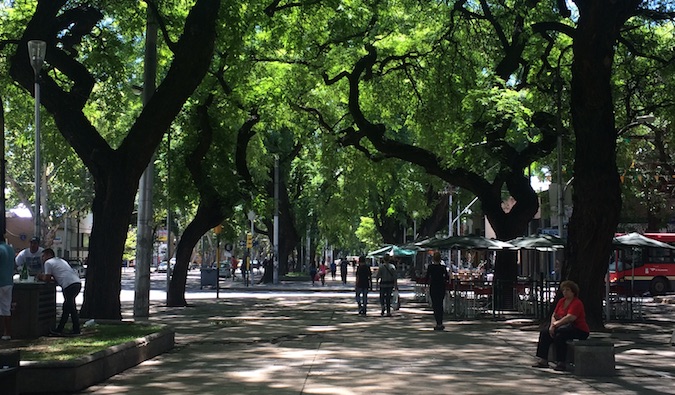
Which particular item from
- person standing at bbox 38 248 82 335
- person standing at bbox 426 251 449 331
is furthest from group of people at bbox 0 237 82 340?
person standing at bbox 426 251 449 331

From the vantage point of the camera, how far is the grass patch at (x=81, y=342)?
1047 cm

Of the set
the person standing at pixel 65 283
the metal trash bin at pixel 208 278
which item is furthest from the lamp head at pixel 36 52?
the metal trash bin at pixel 208 278

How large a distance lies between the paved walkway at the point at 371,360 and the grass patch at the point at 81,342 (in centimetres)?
55

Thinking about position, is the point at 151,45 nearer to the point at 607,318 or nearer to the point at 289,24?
the point at 289,24

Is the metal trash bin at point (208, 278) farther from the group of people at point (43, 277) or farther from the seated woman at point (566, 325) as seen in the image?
the seated woman at point (566, 325)

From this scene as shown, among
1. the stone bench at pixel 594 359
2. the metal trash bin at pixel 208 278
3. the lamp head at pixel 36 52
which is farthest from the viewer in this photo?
the metal trash bin at pixel 208 278

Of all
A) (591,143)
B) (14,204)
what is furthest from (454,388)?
(14,204)

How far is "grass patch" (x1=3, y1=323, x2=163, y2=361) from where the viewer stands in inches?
412

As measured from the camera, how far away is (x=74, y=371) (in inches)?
381

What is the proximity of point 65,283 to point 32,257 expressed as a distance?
234cm

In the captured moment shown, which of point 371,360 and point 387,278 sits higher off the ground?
point 387,278

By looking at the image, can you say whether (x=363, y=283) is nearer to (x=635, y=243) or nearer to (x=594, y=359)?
(x=635, y=243)

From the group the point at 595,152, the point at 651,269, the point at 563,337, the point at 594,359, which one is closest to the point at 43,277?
the point at 563,337

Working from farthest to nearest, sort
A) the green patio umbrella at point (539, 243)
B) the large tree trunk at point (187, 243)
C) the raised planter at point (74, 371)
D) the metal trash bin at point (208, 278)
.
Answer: the metal trash bin at point (208, 278)
the large tree trunk at point (187, 243)
the green patio umbrella at point (539, 243)
the raised planter at point (74, 371)
